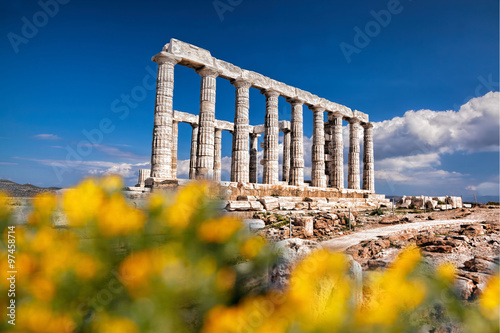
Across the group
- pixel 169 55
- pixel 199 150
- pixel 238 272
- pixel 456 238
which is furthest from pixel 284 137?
pixel 238 272

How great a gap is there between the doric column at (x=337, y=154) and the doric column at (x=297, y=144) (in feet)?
16.6

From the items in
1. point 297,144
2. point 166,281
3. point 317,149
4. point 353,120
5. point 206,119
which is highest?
point 353,120

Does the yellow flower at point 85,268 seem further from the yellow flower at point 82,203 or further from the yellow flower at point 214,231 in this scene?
the yellow flower at point 214,231

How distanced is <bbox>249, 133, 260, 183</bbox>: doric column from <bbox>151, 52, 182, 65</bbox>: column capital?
17.4m

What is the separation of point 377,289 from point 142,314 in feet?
2.75

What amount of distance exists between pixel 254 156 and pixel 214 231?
35.2 metres

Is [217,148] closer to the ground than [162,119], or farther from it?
farther from it

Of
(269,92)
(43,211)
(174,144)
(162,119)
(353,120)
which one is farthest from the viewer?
(353,120)

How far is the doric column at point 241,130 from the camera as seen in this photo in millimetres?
23281

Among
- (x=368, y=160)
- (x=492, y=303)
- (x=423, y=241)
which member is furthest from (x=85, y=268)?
(x=368, y=160)

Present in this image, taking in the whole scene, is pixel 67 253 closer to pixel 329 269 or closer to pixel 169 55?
pixel 329 269

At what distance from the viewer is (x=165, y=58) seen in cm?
1917

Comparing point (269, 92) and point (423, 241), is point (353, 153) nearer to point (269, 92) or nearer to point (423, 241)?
point (269, 92)

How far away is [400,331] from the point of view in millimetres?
952
